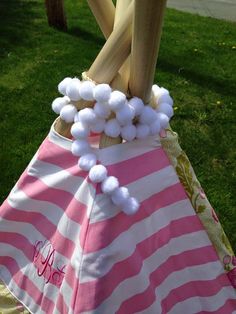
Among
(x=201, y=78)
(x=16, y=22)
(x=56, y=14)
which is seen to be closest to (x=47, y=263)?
(x=201, y=78)

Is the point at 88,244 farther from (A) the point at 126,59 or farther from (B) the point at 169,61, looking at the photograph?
(B) the point at 169,61

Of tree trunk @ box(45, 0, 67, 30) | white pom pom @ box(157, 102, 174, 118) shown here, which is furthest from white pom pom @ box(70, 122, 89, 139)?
tree trunk @ box(45, 0, 67, 30)

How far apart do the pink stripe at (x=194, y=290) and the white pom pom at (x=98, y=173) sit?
47 cm

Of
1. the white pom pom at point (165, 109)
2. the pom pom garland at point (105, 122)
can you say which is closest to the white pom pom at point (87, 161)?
the pom pom garland at point (105, 122)

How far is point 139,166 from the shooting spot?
131cm

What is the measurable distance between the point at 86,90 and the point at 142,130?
0.57 ft

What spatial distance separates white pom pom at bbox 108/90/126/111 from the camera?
46.8 inches

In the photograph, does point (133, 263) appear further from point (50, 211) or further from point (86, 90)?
point (86, 90)

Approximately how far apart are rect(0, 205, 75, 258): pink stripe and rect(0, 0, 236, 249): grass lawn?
3.00ft

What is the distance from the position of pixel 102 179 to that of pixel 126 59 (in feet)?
1.01

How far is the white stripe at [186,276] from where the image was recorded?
144 cm

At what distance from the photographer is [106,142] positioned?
127 cm

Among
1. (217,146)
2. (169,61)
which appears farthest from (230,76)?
(217,146)

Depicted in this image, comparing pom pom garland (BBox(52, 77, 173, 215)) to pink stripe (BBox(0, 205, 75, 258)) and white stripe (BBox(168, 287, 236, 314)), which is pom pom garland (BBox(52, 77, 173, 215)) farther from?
white stripe (BBox(168, 287, 236, 314))
